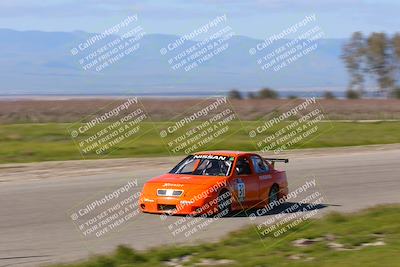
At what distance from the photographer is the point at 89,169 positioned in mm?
24781

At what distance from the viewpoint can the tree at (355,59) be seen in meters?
118

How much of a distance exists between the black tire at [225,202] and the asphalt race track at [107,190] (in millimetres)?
291

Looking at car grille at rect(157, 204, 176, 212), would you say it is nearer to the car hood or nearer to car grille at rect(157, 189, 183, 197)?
car grille at rect(157, 189, 183, 197)

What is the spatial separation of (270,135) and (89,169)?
15128 mm

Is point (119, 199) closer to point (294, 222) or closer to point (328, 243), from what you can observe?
point (294, 222)

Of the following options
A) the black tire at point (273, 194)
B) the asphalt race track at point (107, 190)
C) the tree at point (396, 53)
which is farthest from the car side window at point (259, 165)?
the tree at point (396, 53)

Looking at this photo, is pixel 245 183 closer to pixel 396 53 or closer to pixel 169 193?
pixel 169 193

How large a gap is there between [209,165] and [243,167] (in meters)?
0.69

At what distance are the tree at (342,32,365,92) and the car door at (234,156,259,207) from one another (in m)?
104

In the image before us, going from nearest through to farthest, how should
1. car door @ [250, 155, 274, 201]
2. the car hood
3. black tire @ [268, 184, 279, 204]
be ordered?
the car hood, car door @ [250, 155, 274, 201], black tire @ [268, 184, 279, 204]

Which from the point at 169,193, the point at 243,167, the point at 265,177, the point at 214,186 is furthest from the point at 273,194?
the point at 169,193

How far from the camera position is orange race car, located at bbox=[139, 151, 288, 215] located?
49.8 ft

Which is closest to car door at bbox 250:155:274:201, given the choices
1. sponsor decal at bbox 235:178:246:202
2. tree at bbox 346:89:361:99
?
sponsor decal at bbox 235:178:246:202

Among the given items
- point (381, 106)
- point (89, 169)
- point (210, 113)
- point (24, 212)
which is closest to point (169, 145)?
point (89, 169)
